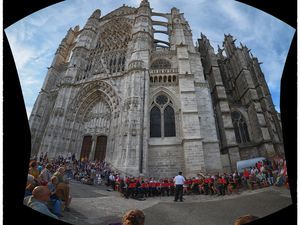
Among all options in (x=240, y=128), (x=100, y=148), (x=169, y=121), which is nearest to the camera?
(x=169, y=121)

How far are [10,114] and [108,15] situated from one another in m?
26.7

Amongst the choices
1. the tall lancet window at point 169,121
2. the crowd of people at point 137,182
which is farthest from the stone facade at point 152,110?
the crowd of people at point 137,182

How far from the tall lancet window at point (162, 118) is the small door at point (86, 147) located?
18.8ft

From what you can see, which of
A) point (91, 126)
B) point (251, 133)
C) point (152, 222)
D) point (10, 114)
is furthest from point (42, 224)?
point (251, 133)

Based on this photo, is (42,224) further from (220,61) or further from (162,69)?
Result: (220,61)

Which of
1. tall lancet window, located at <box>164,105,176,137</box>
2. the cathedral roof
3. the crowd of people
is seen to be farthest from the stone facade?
the cathedral roof

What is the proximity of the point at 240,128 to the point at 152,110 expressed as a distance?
8.87 m

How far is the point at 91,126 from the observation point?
15.3m

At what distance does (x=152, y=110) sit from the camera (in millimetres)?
14484

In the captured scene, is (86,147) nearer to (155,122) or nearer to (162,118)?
(155,122)

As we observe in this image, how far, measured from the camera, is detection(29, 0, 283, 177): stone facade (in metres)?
11.9

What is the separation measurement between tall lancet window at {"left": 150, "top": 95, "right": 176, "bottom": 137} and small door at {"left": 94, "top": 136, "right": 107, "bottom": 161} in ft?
14.1

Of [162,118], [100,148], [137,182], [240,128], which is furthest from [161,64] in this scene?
[137,182]

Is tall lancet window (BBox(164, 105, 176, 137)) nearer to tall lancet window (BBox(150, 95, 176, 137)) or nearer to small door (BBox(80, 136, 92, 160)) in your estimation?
tall lancet window (BBox(150, 95, 176, 137))
